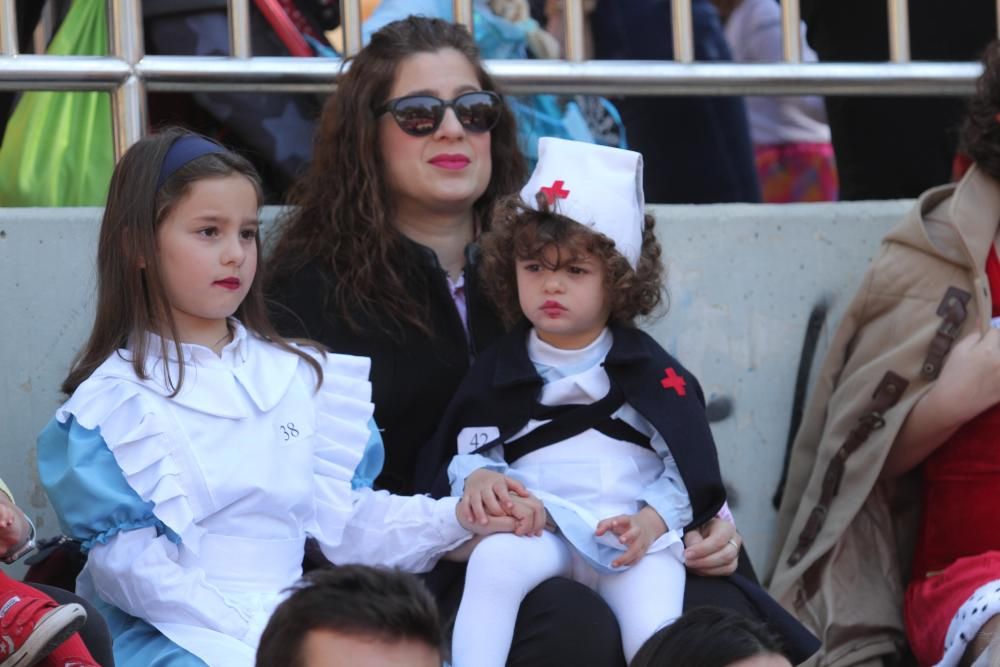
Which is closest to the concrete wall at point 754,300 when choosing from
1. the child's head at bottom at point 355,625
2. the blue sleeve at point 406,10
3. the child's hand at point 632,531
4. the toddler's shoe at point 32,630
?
the blue sleeve at point 406,10

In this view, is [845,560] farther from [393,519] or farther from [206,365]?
[206,365]

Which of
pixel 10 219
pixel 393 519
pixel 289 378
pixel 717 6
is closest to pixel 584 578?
pixel 393 519

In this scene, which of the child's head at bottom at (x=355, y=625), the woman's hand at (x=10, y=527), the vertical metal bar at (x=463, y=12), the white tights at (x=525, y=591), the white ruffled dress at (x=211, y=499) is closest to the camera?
the child's head at bottom at (x=355, y=625)

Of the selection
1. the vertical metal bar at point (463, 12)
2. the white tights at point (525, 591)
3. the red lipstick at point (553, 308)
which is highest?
the vertical metal bar at point (463, 12)

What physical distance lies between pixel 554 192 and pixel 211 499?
0.98m

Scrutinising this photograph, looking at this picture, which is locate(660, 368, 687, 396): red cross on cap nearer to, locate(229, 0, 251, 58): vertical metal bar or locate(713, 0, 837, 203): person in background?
locate(229, 0, 251, 58): vertical metal bar

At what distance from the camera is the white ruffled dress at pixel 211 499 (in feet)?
11.0

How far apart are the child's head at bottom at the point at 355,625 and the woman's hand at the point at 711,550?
1410 mm

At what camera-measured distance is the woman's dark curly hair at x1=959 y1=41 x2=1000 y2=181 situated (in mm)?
4555

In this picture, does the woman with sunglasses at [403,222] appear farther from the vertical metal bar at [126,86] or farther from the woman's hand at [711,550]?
the woman's hand at [711,550]

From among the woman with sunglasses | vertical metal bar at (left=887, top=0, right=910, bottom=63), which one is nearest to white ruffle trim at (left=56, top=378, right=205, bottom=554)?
the woman with sunglasses

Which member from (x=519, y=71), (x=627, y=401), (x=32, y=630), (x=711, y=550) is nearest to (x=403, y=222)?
(x=519, y=71)

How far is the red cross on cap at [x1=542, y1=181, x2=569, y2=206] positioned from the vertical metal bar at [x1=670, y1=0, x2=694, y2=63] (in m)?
1.11

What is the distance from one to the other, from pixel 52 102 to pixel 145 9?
0.45 meters
